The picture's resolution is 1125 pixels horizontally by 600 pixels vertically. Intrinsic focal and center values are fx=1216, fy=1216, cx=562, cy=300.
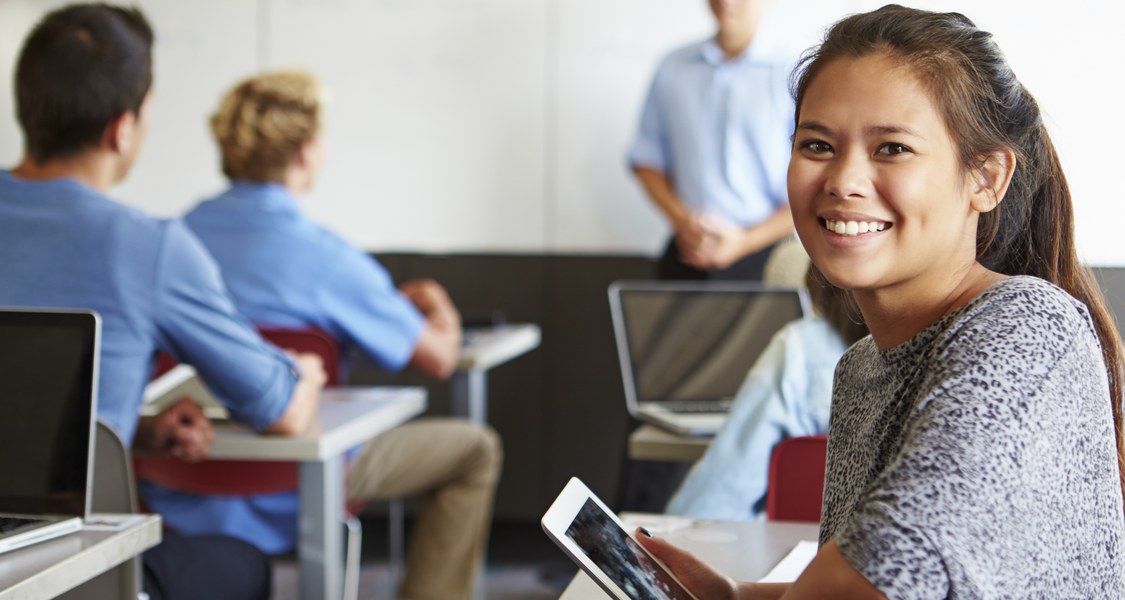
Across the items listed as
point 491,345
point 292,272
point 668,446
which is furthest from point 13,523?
point 491,345

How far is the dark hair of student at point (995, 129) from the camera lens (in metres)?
0.98

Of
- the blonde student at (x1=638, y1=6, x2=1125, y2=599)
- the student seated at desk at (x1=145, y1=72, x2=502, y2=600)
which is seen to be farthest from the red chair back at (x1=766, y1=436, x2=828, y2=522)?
the student seated at desk at (x1=145, y1=72, x2=502, y2=600)

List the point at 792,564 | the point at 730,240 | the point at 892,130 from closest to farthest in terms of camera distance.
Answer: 1. the point at 892,130
2. the point at 792,564
3. the point at 730,240

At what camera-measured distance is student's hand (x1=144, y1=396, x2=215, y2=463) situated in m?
1.97

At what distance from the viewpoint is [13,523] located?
1.28 meters

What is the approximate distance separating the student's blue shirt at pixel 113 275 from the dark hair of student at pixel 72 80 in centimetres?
9

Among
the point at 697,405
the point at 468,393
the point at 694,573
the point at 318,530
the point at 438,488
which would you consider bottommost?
the point at 438,488

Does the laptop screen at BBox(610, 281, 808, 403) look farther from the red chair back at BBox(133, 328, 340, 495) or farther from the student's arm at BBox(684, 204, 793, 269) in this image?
the student's arm at BBox(684, 204, 793, 269)

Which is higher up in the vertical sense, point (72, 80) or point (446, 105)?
point (72, 80)

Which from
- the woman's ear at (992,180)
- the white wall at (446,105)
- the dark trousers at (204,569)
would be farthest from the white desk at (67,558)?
the white wall at (446,105)

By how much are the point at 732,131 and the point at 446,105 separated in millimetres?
1134

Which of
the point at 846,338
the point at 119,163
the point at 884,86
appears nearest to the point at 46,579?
the point at 884,86

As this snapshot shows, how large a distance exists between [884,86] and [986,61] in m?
0.11

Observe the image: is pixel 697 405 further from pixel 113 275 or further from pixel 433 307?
pixel 113 275
